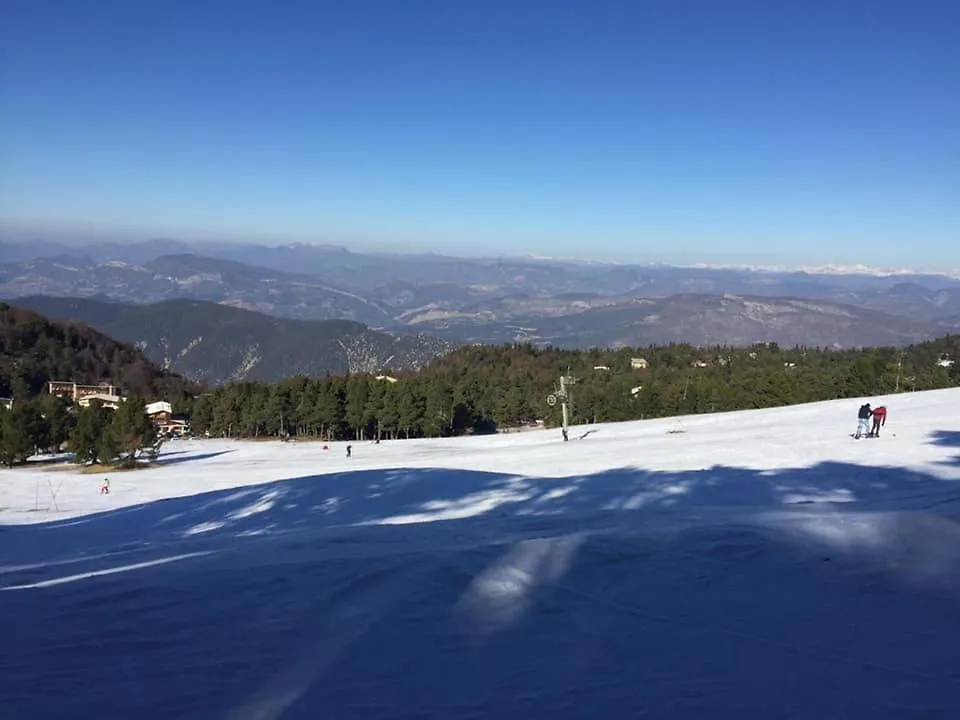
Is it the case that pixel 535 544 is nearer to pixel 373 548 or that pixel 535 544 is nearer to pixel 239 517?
pixel 373 548

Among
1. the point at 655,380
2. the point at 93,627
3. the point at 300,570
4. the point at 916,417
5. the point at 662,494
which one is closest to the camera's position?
the point at 93,627

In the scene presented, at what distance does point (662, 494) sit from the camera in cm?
1205

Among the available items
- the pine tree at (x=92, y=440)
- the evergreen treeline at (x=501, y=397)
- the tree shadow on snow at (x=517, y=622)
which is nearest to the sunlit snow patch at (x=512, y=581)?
the tree shadow on snow at (x=517, y=622)

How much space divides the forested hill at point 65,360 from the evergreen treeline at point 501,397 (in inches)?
1670

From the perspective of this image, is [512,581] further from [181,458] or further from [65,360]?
[65,360]

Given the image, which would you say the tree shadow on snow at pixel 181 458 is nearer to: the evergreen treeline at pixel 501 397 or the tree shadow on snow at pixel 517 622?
the evergreen treeline at pixel 501 397

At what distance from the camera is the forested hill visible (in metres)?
102

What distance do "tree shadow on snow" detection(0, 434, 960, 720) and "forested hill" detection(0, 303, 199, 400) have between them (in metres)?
98.0

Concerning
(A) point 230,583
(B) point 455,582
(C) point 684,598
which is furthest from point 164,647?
(C) point 684,598

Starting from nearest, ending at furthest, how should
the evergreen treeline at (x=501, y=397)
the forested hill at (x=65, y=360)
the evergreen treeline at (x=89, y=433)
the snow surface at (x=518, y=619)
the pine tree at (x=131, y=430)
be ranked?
the snow surface at (x=518, y=619) < the pine tree at (x=131, y=430) < the evergreen treeline at (x=89, y=433) < the evergreen treeline at (x=501, y=397) < the forested hill at (x=65, y=360)

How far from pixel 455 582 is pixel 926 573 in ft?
11.8

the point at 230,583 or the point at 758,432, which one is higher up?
the point at 230,583

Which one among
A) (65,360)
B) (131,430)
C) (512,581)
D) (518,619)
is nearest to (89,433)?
(131,430)

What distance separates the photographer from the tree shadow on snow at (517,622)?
3760mm
